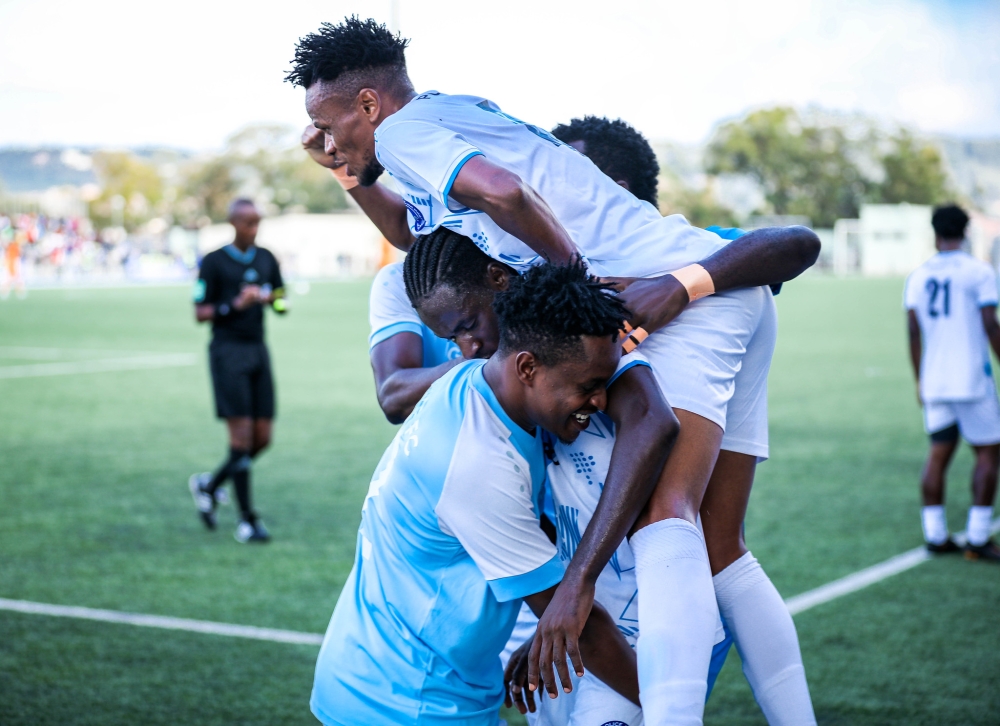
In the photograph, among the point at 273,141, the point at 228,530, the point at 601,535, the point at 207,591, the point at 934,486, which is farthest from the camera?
the point at 273,141

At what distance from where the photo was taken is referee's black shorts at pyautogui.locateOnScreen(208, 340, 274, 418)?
7609 mm

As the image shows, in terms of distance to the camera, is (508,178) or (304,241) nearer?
(508,178)

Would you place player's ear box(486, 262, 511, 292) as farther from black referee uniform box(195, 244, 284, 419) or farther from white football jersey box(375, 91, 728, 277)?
black referee uniform box(195, 244, 284, 419)

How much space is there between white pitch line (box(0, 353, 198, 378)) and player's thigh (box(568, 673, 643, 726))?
14322 mm

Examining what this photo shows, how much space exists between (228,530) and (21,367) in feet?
34.6

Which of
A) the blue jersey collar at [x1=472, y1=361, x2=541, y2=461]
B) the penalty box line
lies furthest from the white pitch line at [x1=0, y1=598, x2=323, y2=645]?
the blue jersey collar at [x1=472, y1=361, x2=541, y2=461]

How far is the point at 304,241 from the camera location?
74.6 metres

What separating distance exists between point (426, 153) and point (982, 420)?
555 centimetres

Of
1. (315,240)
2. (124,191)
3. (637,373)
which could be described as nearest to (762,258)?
(637,373)

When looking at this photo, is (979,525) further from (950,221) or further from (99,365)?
(99,365)

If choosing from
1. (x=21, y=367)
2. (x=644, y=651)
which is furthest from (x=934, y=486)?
(x=21, y=367)

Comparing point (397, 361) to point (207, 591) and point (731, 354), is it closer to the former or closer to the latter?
point (731, 354)

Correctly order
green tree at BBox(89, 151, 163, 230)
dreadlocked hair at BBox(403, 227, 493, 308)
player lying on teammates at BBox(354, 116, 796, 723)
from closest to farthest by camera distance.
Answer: dreadlocked hair at BBox(403, 227, 493, 308)
player lying on teammates at BBox(354, 116, 796, 723)
green tree at BBox(89, 151, 163, 230)

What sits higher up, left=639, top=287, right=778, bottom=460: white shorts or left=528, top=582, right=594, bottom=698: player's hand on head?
left=639, top=287, right=778, bottom=460: white shorts
